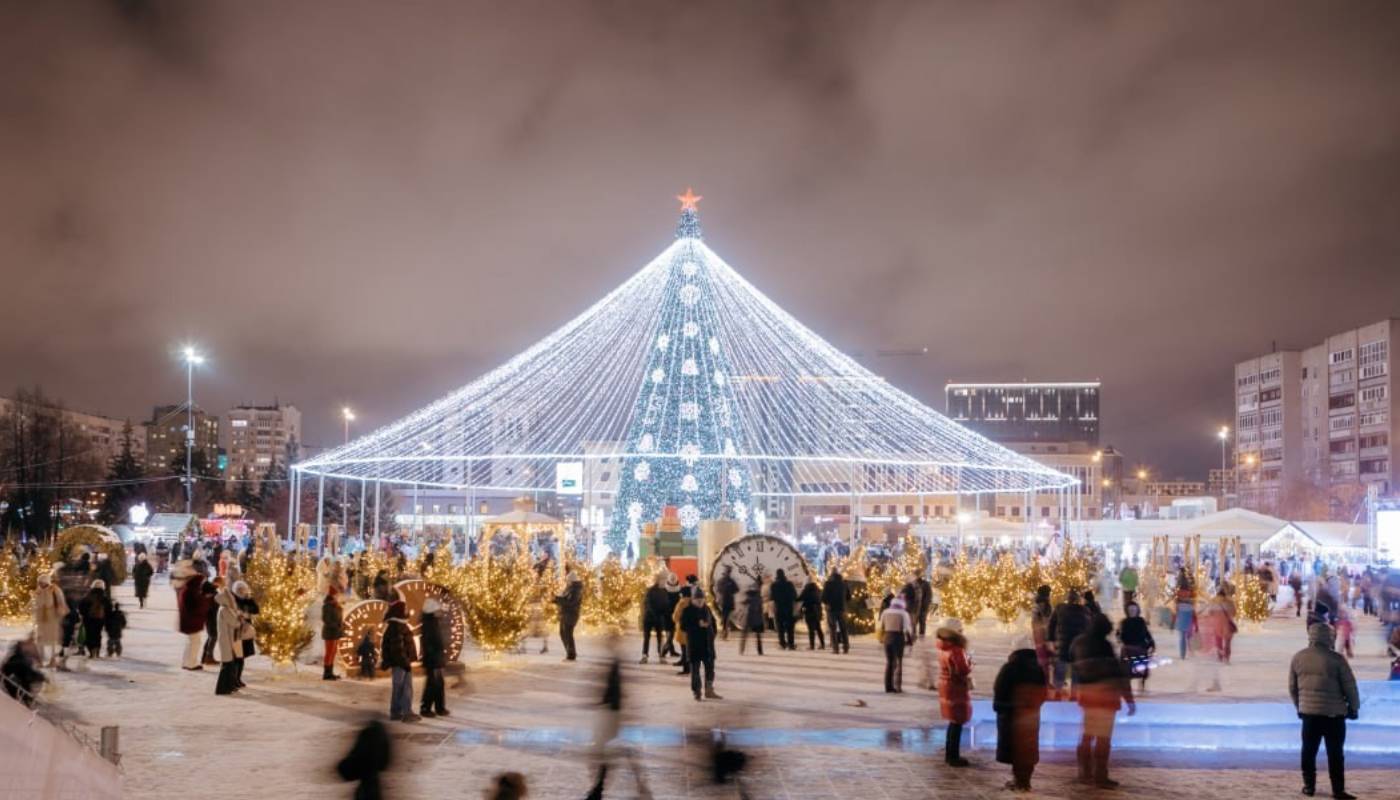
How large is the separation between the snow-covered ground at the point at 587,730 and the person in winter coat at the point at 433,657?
0.24m

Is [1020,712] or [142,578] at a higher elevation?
[1020,712]

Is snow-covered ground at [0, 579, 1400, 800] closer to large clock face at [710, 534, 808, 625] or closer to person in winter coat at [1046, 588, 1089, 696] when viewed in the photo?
person in winter coat at [1046, 588, 1089, 696]

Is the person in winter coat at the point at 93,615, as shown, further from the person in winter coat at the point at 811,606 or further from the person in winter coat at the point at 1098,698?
the person in winter coat at the point at 1098,698

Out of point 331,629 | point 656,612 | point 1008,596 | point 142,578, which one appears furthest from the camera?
point 142,578

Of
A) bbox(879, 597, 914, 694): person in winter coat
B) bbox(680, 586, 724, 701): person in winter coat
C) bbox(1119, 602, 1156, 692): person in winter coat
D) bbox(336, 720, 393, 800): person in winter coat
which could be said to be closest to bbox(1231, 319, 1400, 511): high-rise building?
bbox(1119, 602, 1156, 692): person in winter coat

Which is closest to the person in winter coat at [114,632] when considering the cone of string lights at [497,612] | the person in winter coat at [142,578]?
the cone of string lights at [497,612]

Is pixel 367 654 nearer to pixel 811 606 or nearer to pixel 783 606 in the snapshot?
pixel 783 606

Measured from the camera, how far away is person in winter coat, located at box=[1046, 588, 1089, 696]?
13750 millimetres

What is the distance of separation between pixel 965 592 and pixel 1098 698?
13524 mm

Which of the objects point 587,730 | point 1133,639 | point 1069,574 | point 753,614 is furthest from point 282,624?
point 1069,574

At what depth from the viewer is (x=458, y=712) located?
13.2 m

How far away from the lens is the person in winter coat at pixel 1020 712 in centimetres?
950

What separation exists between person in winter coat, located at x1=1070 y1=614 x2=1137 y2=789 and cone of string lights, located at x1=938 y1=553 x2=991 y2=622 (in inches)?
497

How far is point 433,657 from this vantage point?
12.6 meters
